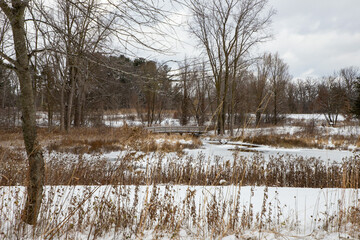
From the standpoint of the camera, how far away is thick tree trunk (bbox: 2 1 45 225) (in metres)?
2.28

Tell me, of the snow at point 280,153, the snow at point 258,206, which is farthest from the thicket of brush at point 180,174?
the snow at point 280,153

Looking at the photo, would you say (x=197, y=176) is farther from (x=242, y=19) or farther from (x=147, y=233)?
(x=242, y=19)

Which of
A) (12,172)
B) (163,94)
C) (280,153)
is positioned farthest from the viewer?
(280,153)

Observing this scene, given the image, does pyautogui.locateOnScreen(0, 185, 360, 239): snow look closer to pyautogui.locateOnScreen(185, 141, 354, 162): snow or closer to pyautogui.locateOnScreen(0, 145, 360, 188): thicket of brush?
pyautogui.locateOnScreen(0, 145, 360, 188): thicket of brush

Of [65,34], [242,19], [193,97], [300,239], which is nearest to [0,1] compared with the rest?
[65,34]

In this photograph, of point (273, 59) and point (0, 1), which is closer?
point (0, 1)

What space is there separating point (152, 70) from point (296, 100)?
5427 centimetres

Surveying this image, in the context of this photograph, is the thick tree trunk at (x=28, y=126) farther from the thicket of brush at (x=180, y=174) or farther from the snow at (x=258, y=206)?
the thicket of brush at (x=180, y=174)

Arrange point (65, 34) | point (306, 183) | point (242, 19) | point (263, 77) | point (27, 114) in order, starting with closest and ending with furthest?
1. point (65, 34)
2. point (27, 114)
3. point (306, 183)
4. point (242, 19)
5. point (263, 77)

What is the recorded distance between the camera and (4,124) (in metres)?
20.4

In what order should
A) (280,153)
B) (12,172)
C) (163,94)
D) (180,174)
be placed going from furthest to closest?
(280,153) → (12,172) → (180,174) → (163,94)

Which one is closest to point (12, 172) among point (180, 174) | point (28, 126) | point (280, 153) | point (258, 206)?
point (180, 174)

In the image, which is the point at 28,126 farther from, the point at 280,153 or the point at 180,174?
the point at 280,153

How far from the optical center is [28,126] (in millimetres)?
2432
